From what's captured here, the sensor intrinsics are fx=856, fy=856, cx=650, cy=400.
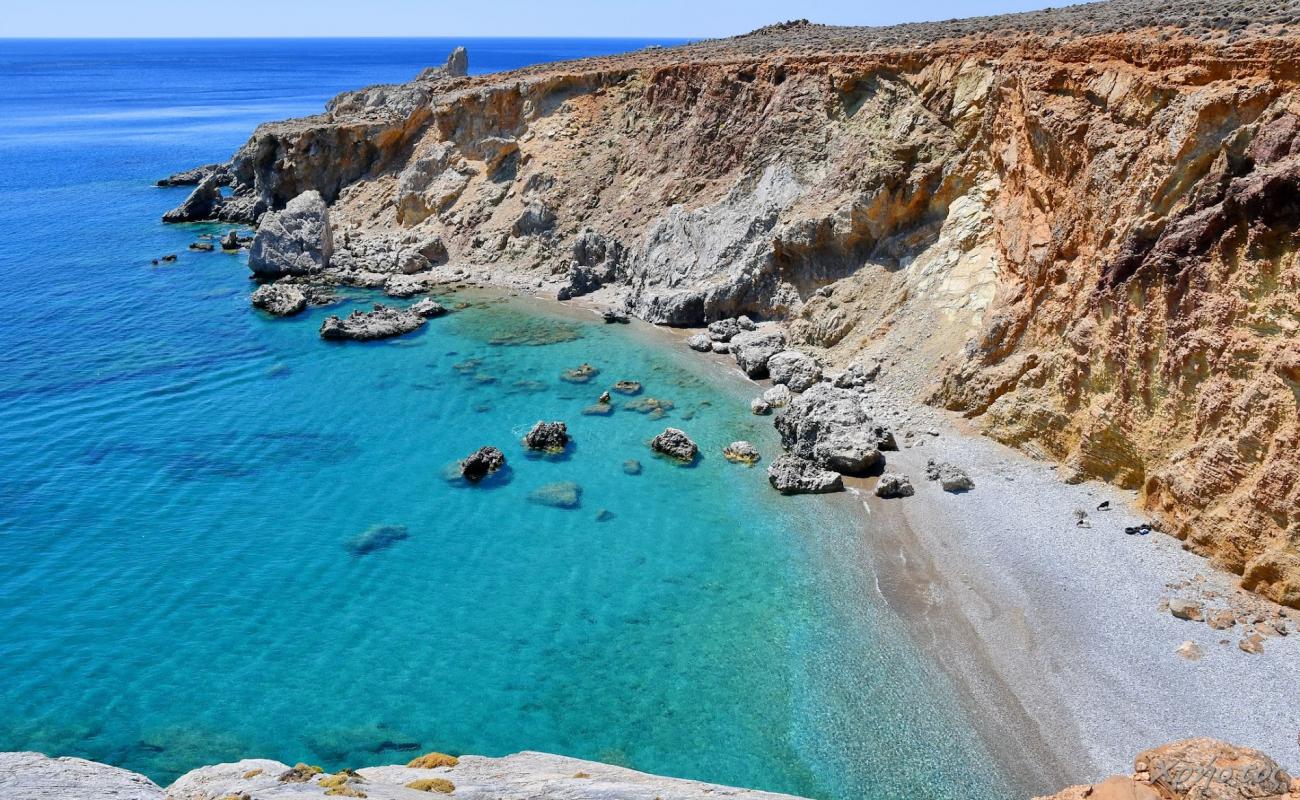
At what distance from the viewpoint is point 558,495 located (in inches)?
1209

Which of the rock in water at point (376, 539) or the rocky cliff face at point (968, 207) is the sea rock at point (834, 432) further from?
the rock in water at point (376, 539)

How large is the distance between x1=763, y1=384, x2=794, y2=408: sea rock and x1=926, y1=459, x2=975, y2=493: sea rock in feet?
26.5

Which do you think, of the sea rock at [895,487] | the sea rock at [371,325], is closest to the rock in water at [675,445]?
the sea rock at [895,487]

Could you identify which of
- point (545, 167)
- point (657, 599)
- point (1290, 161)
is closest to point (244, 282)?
point (545, 167)

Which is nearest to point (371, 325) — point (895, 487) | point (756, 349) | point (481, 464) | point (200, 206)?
point (481, 464)

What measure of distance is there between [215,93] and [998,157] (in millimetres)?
192135

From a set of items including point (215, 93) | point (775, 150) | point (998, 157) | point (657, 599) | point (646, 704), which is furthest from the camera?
point (215, 93)

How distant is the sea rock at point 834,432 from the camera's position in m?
30.5

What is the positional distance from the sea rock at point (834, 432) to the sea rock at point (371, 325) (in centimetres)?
2399

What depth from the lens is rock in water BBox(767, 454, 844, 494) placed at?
2989 cm

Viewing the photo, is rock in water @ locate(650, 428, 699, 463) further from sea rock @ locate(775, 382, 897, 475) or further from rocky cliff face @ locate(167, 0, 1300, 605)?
rocky cliff face @ locate(167, 0, 1300, 605)

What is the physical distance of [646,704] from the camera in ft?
68.6

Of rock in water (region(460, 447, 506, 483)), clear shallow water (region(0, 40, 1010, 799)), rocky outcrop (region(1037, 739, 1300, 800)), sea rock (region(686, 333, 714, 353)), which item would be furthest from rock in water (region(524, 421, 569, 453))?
rocky outcrop (region(1037, 739, 1300, 800))

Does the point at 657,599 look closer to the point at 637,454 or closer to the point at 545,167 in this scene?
the point at 637,454
